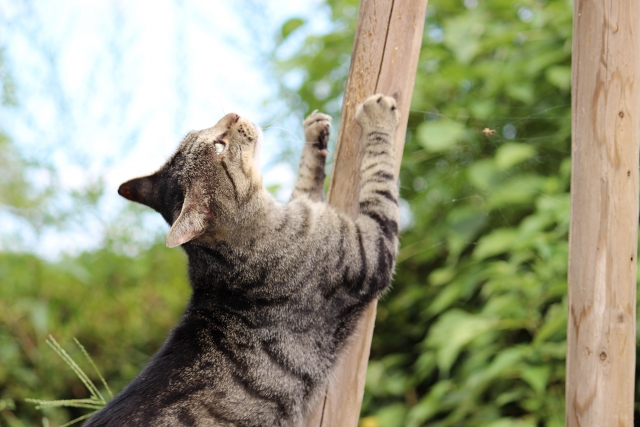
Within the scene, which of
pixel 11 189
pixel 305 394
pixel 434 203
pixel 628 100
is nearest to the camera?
pixel 628 100

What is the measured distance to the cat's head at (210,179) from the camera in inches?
67.1

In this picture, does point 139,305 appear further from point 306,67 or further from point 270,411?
point 270,411

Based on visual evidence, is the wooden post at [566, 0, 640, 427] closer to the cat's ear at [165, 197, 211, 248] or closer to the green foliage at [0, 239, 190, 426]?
the cat's ear at [165, 197, 211, 248]

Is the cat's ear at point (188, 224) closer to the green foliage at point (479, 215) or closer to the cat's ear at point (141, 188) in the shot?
the cat's ear at point (141, 188)

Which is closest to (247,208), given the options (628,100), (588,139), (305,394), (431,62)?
(305,394)

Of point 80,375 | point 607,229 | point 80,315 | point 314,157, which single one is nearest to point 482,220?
point 314,157

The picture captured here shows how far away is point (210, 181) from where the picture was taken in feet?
5.70

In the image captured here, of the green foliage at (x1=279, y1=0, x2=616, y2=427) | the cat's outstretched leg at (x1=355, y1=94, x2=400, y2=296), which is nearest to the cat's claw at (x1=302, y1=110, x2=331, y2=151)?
the cat's outstretched leg at (x1=355, y1=94, x2=400, y2=296)

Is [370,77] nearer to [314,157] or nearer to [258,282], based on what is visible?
[314,157]

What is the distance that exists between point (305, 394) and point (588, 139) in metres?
1.05

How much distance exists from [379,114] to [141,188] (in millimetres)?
845

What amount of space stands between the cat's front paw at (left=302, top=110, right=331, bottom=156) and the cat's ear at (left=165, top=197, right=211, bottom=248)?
51 cm

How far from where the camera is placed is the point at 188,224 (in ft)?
5.09

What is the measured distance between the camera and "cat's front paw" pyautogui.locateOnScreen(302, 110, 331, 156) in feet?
6.51
